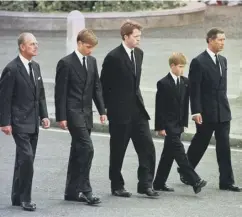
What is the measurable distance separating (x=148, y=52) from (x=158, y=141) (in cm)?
694

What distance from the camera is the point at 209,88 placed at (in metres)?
10.9

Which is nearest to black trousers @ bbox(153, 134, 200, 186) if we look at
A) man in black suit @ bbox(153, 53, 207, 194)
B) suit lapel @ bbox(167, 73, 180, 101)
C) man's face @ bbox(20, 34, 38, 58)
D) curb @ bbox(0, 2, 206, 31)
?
man in black suit @ bbox(153, 53, 207, 194)

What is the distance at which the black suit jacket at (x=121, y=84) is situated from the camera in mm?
10383

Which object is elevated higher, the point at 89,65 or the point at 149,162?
the point at 89,65

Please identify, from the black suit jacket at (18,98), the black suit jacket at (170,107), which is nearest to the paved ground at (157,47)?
the black suit jacket at (170,107)

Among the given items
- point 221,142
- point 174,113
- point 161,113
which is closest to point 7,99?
point 161,113

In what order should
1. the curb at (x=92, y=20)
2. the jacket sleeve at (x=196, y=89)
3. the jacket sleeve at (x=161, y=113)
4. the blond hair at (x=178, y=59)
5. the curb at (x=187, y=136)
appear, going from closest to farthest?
the blond hair at (x=178, y=59) < the jacket sleeve at (x=161, y=113) < the jacket sleeve at (x=196, y=89) < the curb at (x=187, y=136) < the curb at (x=92, y=20)

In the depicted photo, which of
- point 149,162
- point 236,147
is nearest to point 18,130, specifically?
point 149,162

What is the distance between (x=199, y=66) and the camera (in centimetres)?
1083

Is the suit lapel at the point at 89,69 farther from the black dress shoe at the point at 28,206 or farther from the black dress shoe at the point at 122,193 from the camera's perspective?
the black dress shoe at the point at 28,206

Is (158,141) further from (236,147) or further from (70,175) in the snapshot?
(70,175)

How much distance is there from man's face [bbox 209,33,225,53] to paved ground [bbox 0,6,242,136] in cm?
400

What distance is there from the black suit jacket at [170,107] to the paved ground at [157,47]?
4119 mm

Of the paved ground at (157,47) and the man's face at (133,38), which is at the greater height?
the man's face at (133,38)
